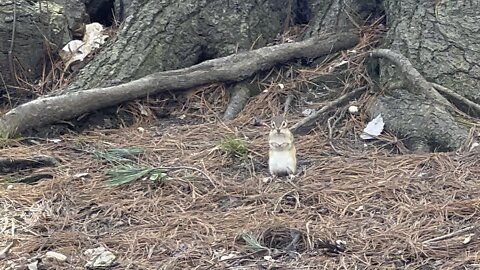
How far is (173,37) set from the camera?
5156 mm

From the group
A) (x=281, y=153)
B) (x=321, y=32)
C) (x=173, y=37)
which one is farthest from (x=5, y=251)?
(x=321, y=32)

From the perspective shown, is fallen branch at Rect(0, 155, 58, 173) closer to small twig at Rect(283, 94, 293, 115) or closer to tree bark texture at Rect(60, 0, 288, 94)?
tree bark texture at Rect(60, 0, 288, 94)

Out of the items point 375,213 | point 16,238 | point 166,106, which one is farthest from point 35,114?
point 375,213

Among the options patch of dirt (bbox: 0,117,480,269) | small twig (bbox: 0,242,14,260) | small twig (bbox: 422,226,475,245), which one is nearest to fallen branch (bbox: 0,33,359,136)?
patch of dirt (bbox: 0,117,480,269)

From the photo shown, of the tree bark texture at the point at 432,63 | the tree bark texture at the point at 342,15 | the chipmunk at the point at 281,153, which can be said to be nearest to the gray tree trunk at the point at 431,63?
the tree bark texture at the point at 432,63

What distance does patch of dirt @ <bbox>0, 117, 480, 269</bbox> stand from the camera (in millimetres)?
3100

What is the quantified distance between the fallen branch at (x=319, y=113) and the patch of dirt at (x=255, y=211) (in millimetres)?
119

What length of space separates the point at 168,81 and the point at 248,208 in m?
1.56

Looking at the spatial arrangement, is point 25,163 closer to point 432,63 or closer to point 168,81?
point 168,81

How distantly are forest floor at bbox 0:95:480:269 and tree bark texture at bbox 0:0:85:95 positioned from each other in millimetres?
944

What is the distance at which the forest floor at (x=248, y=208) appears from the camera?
310 centimetres

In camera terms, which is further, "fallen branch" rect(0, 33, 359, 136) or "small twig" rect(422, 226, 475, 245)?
"fallen branch" rect(0, 33, 359, 136)

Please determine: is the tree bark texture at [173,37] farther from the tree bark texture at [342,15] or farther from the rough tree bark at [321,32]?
the tree bark texture at [342,15]

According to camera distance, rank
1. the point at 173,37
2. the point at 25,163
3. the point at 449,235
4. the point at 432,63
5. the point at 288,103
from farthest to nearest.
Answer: the point at 173,37 → the point at 288,103 → the point at 432,63 → the point at 25,163 → the point at 449,235
